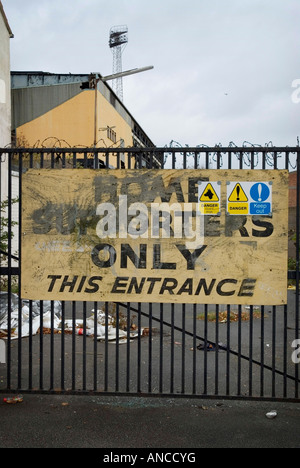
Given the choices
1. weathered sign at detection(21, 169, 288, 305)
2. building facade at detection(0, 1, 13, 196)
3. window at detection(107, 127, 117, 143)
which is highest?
window at detection(107, 127, 117, 143)

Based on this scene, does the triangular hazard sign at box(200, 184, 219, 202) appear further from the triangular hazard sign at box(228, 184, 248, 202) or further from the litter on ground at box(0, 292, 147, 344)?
the litter on ground at box(0, 292, 147, 344)

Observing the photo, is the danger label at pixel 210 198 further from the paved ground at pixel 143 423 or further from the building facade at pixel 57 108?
the building facade at pixel 57 108

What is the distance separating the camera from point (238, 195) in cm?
489

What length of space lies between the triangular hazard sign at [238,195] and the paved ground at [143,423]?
2.52 meters

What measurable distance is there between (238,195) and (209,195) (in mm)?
335

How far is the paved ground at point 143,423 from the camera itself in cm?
422

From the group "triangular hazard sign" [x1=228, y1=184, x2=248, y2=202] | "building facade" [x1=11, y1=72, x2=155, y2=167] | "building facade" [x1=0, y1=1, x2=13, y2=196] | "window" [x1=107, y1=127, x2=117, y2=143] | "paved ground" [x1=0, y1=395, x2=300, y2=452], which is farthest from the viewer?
"window" [x1=107, y1=127, x2=117, y2=143]


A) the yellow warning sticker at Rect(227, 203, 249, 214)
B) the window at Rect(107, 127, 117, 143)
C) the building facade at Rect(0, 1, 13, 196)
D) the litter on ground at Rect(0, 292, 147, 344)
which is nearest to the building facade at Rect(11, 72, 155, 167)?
the window at Rect(107, 127, 117, 143)

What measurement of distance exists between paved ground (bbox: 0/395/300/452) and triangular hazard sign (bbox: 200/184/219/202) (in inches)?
99.0

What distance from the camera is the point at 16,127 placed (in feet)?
95.9

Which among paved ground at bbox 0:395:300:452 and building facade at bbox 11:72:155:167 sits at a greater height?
building facade at bbox 11:72:155:167

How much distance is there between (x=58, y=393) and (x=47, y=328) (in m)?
4.66

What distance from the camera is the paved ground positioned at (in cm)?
422
